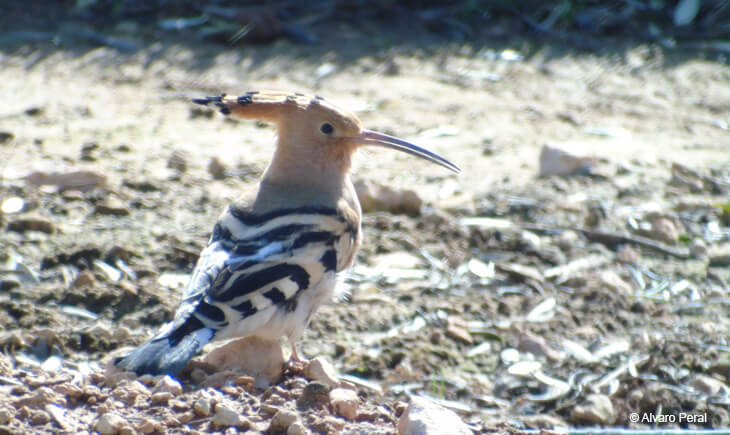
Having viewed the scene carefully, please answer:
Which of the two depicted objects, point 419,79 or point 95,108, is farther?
point 419,79

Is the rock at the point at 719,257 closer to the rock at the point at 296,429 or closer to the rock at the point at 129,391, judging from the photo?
the rock at the point at 296,429

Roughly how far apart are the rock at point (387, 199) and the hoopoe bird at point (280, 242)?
2.90ft

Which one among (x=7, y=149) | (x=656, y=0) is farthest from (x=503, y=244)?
(x=656, y=0)

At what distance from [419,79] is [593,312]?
333 cm

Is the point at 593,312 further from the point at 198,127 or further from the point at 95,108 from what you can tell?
the point at 95,108

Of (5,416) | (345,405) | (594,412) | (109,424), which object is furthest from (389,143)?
(5,416)

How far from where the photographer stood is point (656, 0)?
8398mm

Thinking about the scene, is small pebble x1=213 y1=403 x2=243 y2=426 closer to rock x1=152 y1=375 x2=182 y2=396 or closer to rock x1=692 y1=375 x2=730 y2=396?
rock x1=152 y1=375 x2=182 y2=396

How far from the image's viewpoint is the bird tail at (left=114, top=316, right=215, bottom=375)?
9.96 feet

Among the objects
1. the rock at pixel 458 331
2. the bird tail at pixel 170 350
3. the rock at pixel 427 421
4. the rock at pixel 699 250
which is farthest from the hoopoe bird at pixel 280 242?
the rock at pixel 699 250

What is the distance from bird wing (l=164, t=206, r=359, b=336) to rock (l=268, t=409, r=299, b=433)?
0.54m

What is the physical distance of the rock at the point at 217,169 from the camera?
5.57 m

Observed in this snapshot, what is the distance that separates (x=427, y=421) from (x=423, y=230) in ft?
8.03

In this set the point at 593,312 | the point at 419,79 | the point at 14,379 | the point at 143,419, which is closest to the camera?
the point at 143,419
